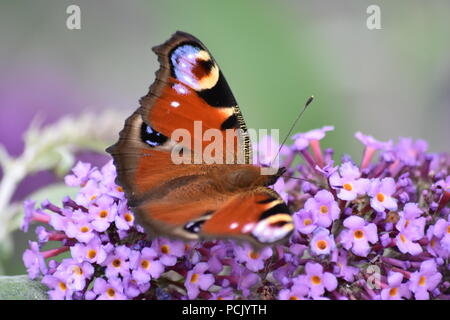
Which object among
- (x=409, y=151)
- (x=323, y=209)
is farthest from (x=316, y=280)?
(x=409, y=151)

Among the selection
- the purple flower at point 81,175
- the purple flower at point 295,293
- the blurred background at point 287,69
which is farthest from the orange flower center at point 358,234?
the blurred background at point 287,69

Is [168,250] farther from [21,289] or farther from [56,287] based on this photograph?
[21,289]

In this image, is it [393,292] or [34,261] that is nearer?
[393,292]

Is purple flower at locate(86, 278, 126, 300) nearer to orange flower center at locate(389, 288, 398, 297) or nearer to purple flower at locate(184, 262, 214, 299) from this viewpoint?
purple flower at locate(184, 262, 214, 299)

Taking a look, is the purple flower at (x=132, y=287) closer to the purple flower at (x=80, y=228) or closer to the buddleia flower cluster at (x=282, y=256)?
the buddleia flower cluster at (x=282, y=256)
